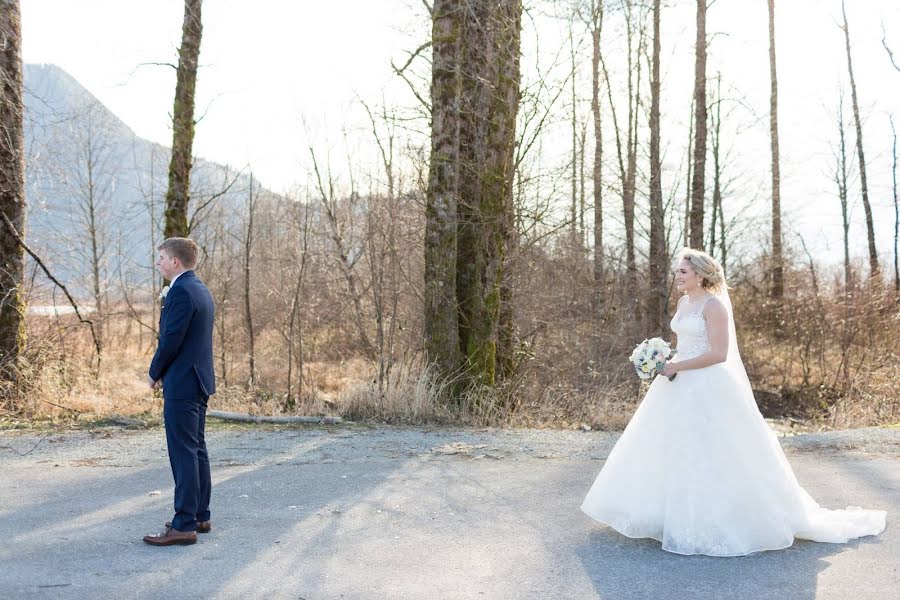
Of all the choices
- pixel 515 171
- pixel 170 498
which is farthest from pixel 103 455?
pixel 515 171

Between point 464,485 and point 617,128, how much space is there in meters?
22.1

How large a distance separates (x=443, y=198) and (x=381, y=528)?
758 cm

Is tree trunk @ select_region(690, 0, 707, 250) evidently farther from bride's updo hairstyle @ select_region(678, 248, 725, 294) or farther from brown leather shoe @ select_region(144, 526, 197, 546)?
brown leather shoe @ select_region(144, 526, 197, 546)

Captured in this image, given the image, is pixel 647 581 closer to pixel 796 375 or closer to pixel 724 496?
pixel 724 496

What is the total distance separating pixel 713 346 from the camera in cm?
618

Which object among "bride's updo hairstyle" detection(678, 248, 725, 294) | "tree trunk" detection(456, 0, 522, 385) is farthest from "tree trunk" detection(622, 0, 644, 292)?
"bride's updo hairstyle" detection(678, 248, 725, 294)

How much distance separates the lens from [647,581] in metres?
5.07

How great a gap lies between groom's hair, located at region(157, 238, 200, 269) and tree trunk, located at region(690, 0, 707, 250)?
54.0 feet

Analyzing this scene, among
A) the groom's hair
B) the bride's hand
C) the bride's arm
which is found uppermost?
the groom's hair

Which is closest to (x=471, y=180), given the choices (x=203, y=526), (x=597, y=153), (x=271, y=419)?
(x=271, y=419)

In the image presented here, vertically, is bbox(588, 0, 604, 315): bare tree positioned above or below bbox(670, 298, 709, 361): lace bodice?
above

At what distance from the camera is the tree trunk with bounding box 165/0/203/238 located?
1480cm

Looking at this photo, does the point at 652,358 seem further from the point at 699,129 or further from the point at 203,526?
the point at 699,129

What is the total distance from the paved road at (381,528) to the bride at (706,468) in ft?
0.49
